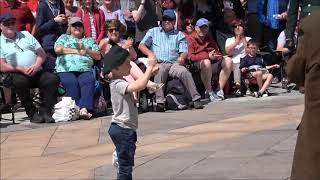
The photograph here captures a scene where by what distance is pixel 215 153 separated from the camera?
7.77 metres

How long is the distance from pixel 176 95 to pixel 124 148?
18.3 feet

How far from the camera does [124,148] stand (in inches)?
247

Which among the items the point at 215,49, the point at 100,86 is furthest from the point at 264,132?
the point at 215,49

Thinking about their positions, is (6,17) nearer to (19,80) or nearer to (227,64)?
(19,80)

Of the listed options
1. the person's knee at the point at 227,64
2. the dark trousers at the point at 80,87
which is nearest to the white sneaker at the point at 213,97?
the person's knee at the point at 227,64

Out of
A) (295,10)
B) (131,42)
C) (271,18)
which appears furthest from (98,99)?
(271,18)

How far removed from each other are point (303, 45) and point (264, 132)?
15.1 ft

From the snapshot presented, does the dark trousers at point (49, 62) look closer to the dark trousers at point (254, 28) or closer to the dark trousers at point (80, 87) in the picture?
the dark trousers at point (80, 87)

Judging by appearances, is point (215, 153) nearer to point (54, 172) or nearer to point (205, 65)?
point (54, 172)

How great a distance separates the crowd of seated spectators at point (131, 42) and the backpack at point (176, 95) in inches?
3.8

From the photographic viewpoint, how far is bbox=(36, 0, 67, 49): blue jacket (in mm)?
11984

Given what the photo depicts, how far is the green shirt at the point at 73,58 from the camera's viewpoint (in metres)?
11.2

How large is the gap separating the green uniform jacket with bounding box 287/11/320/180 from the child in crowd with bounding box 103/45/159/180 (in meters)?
1.90

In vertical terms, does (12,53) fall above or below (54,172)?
above
